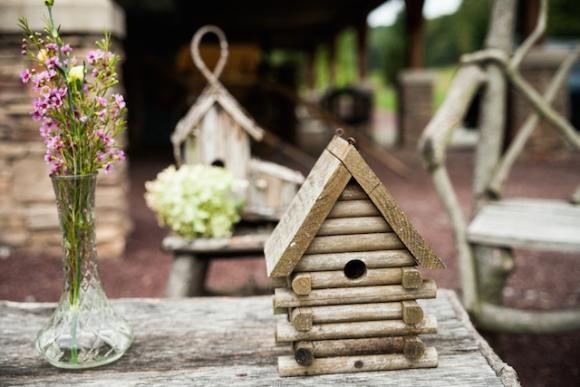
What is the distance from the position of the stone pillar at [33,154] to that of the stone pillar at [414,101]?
7.02 m

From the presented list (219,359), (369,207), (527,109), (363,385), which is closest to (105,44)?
(369,207)

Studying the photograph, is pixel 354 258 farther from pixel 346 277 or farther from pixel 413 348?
pixel 413 348

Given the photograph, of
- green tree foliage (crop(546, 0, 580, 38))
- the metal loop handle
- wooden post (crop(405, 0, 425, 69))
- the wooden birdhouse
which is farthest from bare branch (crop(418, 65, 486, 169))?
green tree foliage (crop(546, 0, 580, 38))

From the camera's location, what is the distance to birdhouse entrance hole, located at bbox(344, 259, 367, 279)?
1.53 metres

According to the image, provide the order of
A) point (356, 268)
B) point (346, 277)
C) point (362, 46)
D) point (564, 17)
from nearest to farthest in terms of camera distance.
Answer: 1. point (346, 277)
2. point (356, 268)
3. point (362, 46)
4. point (564, 17)

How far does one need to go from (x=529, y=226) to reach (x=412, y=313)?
55.3 inches

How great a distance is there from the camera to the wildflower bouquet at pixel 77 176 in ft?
4.74

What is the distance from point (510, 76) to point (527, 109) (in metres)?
6.56

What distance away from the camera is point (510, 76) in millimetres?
2990

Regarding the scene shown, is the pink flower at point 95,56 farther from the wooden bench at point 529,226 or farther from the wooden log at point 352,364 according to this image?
the wooden bench at point 529,226

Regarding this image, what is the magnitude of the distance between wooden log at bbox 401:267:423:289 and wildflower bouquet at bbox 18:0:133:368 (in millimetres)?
848

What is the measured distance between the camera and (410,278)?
1463 mm

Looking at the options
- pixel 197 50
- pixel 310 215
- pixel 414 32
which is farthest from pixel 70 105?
pixel 414 32

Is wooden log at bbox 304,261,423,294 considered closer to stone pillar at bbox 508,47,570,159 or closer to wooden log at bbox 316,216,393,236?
wooden log at bbox 316,216,393,236
